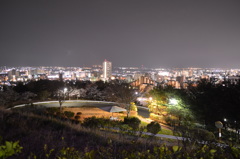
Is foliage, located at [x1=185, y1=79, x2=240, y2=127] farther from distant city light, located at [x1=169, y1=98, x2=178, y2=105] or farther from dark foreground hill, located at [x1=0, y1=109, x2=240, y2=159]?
dark foreground hill, located at [x1=0, y1=109, x2=240, y2=159]

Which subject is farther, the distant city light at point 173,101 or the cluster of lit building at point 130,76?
the cluster of lit building at point 130,76

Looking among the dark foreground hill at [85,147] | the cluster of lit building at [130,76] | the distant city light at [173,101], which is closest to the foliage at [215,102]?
the distant city light at [173,101]

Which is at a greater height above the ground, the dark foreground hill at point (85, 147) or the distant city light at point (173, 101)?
the dark foreground hill at point (85, 147)

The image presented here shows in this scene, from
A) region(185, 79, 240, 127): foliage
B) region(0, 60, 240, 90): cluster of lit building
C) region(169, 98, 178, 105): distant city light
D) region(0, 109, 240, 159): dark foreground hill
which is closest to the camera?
region(0, 109, 240, 159): dark foreground hill

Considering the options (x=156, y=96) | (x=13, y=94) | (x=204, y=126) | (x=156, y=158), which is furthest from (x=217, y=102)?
(x=13, y=94)

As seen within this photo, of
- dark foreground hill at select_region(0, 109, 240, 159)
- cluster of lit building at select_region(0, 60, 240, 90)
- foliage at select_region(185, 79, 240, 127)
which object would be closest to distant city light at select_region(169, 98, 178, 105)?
foliage at select_region(185, 79, 240, 127)

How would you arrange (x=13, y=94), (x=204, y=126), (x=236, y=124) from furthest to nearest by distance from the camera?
(x=13, y=94) < (x=204, y=126) < (x=236, y=124)

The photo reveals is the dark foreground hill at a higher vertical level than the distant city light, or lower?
higher

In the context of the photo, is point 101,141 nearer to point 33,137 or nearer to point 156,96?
point 33,137

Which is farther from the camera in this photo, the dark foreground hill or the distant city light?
the distant city light

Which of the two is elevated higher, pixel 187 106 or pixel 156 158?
pixel 156 158

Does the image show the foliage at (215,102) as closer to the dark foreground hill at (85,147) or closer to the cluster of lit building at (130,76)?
the cluster of lit building at (130,76)
